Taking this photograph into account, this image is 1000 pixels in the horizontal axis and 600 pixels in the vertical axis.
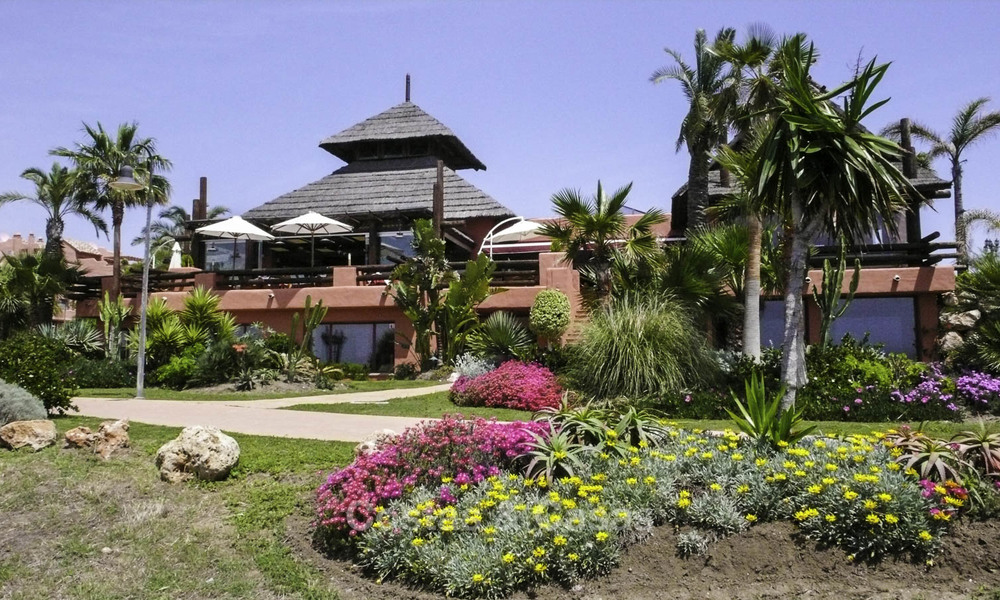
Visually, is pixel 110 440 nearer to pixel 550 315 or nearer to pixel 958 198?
pixel 550 315

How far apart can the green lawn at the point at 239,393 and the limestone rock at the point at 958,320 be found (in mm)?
12953

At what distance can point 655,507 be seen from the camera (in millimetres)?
6066

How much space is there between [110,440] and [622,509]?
251 inches

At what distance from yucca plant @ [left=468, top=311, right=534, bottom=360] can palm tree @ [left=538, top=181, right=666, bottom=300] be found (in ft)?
8.34

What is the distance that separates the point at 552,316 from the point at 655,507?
42.8 ft

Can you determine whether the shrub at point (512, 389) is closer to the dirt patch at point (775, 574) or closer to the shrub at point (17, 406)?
the shrub at point (17, 406)

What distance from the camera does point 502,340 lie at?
18.5 m

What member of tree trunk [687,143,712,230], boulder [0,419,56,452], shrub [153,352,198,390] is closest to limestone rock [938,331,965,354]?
tree trunk [687,143,712,230]

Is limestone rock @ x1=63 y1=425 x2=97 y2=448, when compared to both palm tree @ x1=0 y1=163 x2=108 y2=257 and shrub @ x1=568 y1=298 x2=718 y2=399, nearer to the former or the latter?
shrub @ x1=568 y1=298 x2=718 y2=399

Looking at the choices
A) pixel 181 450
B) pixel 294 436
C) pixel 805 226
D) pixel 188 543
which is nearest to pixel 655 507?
pixel 188 543

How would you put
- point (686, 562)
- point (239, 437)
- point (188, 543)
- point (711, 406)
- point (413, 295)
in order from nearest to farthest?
point (686, 562) < point (188, 543) < point (239, 437) < point (711, 406) < point (413, 295)

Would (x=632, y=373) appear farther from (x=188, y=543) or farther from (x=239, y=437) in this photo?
(x=188, y=543)

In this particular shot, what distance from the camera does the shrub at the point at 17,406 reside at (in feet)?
34.4

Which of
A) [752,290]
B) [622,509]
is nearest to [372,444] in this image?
[622,509]
